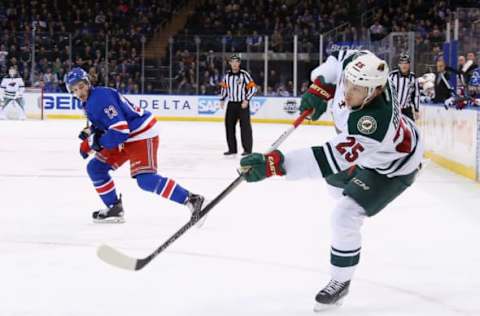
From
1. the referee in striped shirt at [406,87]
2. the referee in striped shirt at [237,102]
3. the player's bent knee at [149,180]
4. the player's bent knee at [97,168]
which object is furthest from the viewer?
the referee in striped shirt at [237,102]

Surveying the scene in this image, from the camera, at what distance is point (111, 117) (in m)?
4.29

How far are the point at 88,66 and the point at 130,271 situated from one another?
44.0ft

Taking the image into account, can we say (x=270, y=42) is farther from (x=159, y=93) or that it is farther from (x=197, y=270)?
(x=197, y=270)

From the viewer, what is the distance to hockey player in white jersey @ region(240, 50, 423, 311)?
2.64 meters

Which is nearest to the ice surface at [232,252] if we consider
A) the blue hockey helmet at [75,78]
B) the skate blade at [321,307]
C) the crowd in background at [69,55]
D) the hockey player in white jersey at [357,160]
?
the skate blade at [321,307]

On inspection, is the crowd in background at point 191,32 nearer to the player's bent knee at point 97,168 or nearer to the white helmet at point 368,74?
the player's bent knee at point 97,168

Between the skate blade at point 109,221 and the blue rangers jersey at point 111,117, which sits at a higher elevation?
the blue rangers jersey at point 111,117

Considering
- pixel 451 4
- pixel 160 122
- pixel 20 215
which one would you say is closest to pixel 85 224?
pixel 20 215

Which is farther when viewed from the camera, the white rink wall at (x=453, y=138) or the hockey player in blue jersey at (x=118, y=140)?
the white rink wall at (x=453, y=138)

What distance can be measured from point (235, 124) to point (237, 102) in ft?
0.87

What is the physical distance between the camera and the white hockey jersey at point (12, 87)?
50.6 feet

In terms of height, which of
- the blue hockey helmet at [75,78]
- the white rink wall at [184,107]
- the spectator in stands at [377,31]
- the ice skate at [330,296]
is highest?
the spectator in stands at [377,31]

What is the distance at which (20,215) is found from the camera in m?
4.96

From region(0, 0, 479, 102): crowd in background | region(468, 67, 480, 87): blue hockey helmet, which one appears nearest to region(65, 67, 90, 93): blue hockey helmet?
region(468, 67, 480, 87): blue hockey helmet
